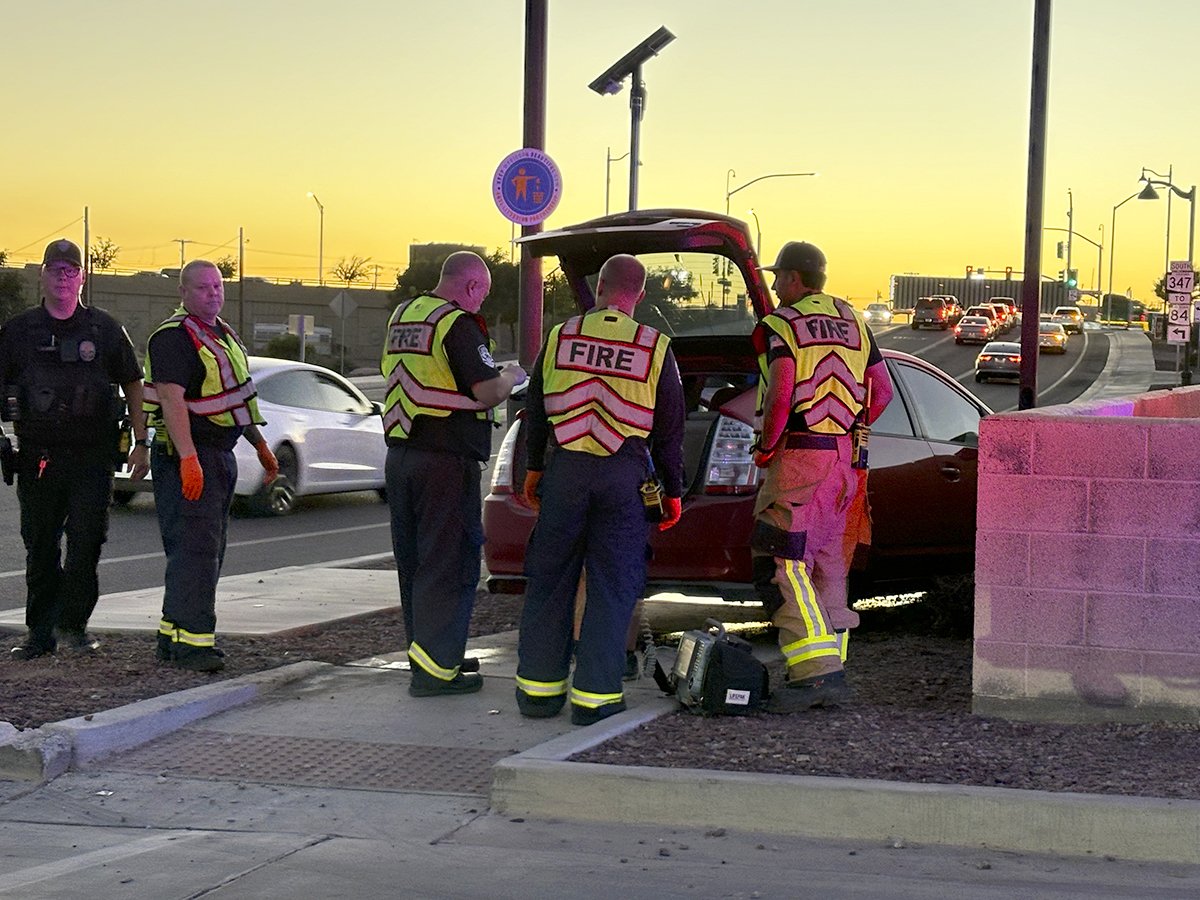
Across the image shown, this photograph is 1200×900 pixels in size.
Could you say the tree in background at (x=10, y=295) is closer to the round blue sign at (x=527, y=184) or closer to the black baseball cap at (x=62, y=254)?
the round blue sign at (x=527, y=184)

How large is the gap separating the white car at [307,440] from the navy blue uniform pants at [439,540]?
27.1 feet

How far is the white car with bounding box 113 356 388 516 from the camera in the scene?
1588 cm

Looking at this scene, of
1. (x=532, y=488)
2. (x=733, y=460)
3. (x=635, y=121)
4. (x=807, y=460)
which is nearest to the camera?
(x=807, y=460)

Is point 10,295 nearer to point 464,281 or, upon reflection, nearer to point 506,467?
point 506,467

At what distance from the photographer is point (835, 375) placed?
7.14 m

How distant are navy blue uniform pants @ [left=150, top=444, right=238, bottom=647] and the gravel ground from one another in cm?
24

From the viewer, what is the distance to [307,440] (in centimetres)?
1655

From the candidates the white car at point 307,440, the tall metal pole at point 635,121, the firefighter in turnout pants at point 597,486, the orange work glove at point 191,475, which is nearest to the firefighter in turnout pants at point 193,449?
the orange work glove at point 191,475

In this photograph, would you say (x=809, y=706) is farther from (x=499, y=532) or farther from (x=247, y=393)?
(x=247, y=393)

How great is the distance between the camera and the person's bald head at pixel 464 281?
739cm

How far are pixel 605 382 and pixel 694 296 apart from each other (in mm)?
2046

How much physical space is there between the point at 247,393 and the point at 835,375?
8.66ft

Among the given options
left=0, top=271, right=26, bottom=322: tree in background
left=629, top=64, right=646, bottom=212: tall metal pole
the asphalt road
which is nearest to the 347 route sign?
left=629, top=64, right=646, bottom=212: tall metal pole

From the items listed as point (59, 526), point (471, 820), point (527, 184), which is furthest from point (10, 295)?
point (471, 820)
